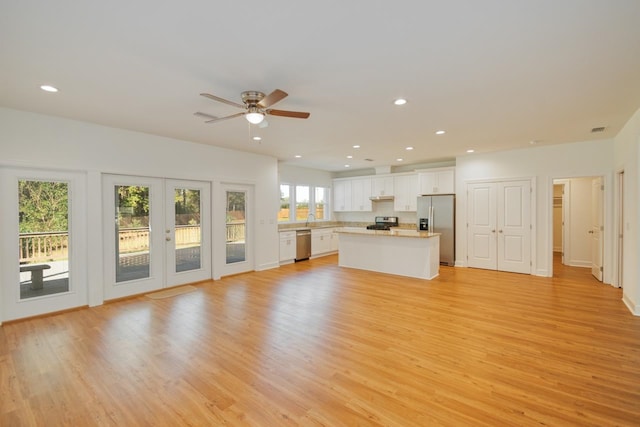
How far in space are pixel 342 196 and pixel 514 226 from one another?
4.96m

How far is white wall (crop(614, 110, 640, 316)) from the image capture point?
12.4 feet

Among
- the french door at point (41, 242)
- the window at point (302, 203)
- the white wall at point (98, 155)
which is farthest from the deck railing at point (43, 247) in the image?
the window at point (302, 203)

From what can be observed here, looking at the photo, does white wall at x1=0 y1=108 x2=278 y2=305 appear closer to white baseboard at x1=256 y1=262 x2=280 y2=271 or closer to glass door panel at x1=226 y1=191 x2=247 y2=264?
glass door panel at x1=226 y1=191 x2=247 y2=264

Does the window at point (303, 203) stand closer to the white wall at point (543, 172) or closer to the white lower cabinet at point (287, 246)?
the white lower cabinet at point (287, 246)

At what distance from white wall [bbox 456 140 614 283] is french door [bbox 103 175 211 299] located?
19.4 ft

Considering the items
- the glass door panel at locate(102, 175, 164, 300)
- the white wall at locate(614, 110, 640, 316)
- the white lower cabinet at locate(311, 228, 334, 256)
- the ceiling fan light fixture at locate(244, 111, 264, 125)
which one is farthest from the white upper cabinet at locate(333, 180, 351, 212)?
the ceiling fan light fixture at locate(244, 111, 264, 125)

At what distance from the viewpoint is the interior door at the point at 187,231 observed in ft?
17.3

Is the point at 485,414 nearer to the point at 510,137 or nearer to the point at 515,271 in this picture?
the point at 510,137

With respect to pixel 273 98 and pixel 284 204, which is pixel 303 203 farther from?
pixel 273 98

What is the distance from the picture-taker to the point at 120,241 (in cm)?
466

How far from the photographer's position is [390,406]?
6.82 ft

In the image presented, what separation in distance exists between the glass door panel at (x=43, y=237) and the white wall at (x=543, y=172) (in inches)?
303

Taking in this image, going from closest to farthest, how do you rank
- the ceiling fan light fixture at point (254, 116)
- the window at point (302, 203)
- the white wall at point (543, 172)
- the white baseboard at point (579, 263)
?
the ceiling fan light fixture at point (254, 116) → the white wall at point (543, 172) → the white baseboard at point (579, 263) → the window at point (302, 203)

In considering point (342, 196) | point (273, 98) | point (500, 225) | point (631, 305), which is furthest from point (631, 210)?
point (342, 196)
